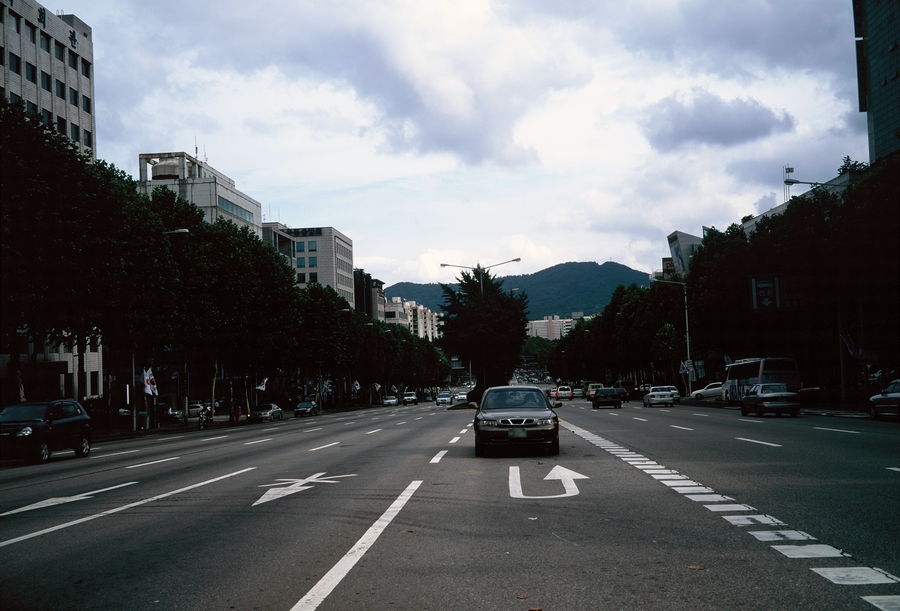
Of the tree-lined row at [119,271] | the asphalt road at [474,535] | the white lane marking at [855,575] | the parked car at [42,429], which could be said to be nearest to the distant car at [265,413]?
the tree-lined row at [119,271]

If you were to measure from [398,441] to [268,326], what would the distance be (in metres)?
32.3

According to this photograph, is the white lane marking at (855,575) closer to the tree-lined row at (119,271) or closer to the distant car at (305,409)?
the tree-lined row at (119,271)

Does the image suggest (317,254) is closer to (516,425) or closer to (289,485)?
(516,425)

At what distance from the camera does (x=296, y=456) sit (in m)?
19.1

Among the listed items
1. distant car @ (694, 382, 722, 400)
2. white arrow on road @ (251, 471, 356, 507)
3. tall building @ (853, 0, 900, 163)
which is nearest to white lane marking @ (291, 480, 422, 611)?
white arrow on road @ (251, 471, 356, 507)

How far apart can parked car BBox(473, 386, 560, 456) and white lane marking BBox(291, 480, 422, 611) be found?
601cm

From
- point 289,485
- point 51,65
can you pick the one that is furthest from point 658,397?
point 51,65

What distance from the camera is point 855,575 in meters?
A: 6.12

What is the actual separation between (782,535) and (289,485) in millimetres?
7736

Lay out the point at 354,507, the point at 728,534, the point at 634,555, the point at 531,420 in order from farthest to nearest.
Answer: the point at 531,420 → the point at 354,507 → the point at 728,534 → the point at 634,555

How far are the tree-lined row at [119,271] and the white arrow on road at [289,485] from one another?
18382mm

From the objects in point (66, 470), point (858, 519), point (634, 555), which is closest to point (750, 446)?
point (858, 519)

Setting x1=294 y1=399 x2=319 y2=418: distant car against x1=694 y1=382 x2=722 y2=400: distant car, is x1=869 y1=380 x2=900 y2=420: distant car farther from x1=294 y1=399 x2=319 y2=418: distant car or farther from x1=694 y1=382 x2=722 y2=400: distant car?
x1=294 y1=399 x2=319 y2=418: distant car

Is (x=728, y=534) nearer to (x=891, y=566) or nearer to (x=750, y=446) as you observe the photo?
(x=891, y=566)
